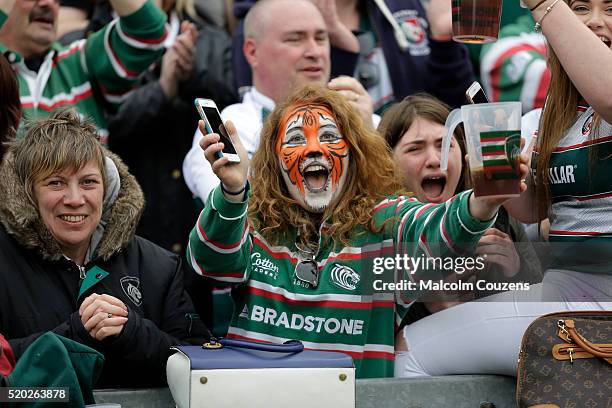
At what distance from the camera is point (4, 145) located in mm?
4914

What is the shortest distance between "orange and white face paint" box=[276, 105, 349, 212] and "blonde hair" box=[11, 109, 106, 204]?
727 mm

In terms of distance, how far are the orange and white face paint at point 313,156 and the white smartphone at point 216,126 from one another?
1.23 feet

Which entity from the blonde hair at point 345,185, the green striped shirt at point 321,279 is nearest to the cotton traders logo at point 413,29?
the blonde hair at point 345,185

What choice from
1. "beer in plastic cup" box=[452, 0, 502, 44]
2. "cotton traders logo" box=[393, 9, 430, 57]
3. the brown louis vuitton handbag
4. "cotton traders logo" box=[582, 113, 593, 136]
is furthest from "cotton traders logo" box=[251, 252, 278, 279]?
"cotton traders logo" box=[393, 9, 430, 57]

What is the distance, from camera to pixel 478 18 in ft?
12.9

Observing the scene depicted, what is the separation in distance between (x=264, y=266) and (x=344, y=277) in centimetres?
31

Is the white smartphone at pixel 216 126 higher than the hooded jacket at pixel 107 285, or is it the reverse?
the white smartphone at pixel 216 126

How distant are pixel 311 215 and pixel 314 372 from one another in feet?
2.85

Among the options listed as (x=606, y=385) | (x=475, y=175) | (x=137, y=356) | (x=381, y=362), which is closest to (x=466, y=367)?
(x=381, y=362)

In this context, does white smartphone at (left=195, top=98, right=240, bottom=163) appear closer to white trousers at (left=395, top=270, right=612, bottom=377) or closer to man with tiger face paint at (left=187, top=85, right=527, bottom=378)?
man with tiger face paint at (left=187, top=85, right=527, bottom=378)

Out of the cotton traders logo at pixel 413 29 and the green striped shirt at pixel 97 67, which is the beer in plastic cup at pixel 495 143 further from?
the cotton traders logo at pixel 413 29

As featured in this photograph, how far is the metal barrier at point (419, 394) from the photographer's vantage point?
13.6ft

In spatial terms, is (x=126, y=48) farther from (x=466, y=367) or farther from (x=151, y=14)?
(x=466, y=367)

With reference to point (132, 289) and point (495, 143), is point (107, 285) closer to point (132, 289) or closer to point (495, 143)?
point (132, 289)
